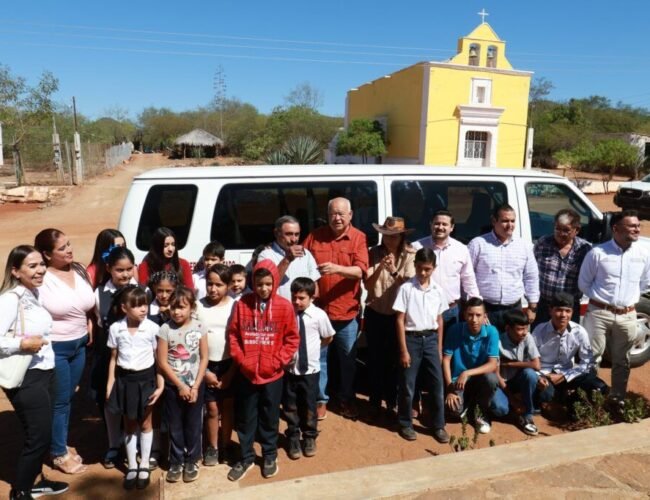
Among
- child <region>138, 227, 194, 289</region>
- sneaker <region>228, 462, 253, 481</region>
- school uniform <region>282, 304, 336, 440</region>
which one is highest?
child <region>138, 227, 194, 289</region>

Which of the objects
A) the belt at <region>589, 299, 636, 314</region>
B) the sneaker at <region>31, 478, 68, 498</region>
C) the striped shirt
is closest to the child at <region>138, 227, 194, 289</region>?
the sneaker at <region>31, 478, 68, 498</region>

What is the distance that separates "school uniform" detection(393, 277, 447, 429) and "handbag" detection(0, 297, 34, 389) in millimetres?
2356

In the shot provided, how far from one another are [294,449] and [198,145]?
42.9 metres

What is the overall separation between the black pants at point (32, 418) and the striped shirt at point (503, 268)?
3.23 m


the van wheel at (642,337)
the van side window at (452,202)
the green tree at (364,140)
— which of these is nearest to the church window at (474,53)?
the green tree at (364,140)

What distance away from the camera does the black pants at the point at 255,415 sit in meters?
3.33

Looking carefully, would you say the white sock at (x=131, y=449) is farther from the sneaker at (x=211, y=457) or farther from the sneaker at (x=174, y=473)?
the sneaker at (x=211, y=457)

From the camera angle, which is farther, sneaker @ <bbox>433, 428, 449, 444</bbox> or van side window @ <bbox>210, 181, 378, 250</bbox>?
van side window @ <bbox>210, 181, 378, 250</bbox>

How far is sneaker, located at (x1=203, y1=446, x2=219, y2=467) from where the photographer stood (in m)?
3.42

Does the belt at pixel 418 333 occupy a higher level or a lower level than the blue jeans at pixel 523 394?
higher

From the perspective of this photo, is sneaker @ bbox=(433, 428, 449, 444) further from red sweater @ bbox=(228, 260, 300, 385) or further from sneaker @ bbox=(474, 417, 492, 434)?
red sweater @ bbox=(228, 260, 300, 385)

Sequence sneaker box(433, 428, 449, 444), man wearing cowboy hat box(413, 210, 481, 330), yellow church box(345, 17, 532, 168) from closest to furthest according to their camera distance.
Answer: sneaker box(433, 428, 449, 444) < man wearing cowboy hat box(413, 210, 481, 330) < yellow church box(345, 17, 532, 168)

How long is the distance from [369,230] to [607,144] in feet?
88.4

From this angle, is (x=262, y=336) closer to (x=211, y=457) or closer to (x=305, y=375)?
(x=305, y=375)
